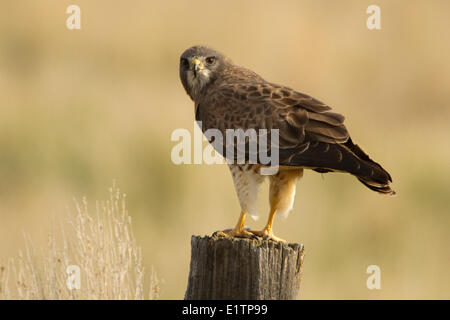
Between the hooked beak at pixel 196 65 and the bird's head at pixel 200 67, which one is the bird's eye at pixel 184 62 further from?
the hooked beak at pixel 196 65

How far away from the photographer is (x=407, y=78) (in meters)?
12.6

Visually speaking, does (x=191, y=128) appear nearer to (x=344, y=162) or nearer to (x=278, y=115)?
(x=278, y=115)

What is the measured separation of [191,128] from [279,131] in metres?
3.99

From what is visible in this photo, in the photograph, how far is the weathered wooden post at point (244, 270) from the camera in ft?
14.0

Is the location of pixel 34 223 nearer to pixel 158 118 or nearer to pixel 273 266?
pixel 158 118

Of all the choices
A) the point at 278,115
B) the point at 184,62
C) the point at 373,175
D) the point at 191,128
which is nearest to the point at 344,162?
the point at 373,175

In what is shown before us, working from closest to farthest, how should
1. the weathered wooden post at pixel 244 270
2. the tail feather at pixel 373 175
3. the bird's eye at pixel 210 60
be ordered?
the weathered wooden post at pixel 244 270, the tail feather at pixel 373 175, the bird's eye at pixel 210 60

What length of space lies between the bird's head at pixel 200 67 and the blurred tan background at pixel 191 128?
1542 mm

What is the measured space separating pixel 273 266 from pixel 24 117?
225 inches

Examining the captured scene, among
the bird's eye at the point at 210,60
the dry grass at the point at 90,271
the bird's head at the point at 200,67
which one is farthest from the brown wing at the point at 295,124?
the dry grass at the point at 90,271

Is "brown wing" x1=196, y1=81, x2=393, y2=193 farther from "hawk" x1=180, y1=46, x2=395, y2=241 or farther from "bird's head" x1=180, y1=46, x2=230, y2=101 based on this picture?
"bird's head" x1=180, y1=46, x2=230, y2=101

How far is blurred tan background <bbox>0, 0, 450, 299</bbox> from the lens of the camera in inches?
331
